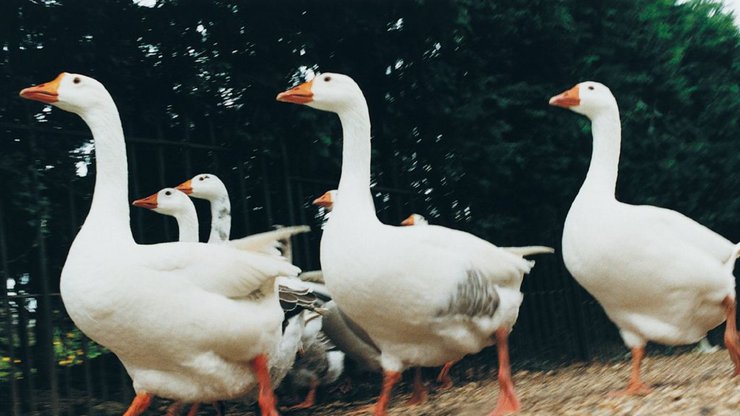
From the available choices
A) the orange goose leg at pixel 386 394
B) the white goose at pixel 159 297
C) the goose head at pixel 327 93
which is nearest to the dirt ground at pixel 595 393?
the orange goose leg at pixel 386 394

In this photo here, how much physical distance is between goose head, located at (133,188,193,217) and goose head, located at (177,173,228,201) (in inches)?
3.0

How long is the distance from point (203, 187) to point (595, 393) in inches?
142

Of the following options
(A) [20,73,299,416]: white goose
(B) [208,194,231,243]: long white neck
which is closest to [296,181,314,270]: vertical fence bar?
(B) [208,194,231,243]: long white neck

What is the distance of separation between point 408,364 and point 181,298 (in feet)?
5.90

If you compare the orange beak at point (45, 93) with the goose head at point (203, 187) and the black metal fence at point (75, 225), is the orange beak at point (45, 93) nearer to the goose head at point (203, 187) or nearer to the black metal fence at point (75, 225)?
the black metal fence at point (75, 225)

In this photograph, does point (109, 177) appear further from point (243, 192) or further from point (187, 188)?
point (243, 192)

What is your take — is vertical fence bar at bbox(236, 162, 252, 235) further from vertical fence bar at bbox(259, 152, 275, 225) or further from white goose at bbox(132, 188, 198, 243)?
white goose at bbox(132, 188, 198, 243)

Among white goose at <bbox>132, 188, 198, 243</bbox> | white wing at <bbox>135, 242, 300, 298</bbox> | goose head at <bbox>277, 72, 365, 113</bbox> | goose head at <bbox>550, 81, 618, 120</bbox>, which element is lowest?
white wing at <bbox>135, 242, 300, 298</bbox>

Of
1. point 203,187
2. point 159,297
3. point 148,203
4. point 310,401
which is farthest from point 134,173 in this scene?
point 310,401

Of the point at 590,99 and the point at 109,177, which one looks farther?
the point at 590,99

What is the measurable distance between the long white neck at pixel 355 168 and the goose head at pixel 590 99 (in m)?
1.85

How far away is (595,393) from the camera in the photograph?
22.1 ft

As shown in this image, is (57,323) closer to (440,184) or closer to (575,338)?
(440,184)

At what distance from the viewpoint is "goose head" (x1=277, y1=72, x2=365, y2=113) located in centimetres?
593
